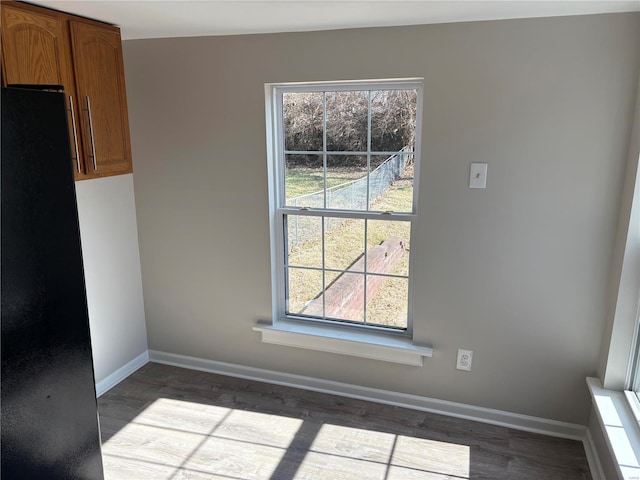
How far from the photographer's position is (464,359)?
2.49 meters

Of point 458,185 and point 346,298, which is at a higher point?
point 458,185

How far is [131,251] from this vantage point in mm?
2947

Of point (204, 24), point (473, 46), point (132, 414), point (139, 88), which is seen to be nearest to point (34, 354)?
point (132, 414)

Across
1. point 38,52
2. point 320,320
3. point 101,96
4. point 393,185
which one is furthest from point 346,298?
point 38,52

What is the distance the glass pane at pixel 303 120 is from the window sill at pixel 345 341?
40.5 inches

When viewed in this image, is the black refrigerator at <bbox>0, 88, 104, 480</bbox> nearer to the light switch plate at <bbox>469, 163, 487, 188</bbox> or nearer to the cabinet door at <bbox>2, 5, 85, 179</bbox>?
the cabinet door at <bbox>2, 5, 85, 179</bbox>

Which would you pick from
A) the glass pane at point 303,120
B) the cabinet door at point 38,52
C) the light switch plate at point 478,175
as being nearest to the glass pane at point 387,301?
the light switch plate at point 478,175

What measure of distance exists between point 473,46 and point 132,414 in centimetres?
253

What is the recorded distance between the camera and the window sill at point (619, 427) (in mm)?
1690

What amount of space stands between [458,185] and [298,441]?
4.87 feet

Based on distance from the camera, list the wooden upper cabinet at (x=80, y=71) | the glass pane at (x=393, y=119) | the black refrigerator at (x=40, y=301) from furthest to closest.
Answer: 1. the glass pane at (x=393, y=119)
2. the wooden upper cabinet at (x=80, y=71)
3. the black refrigerator at (x=40, y=301)

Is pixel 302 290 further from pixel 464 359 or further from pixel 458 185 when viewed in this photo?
pixel 458 185

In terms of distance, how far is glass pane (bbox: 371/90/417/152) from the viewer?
2398mm

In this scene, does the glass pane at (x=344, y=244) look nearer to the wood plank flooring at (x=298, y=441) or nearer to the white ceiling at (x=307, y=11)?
the wood plank flooring at (x=298, y=441)
